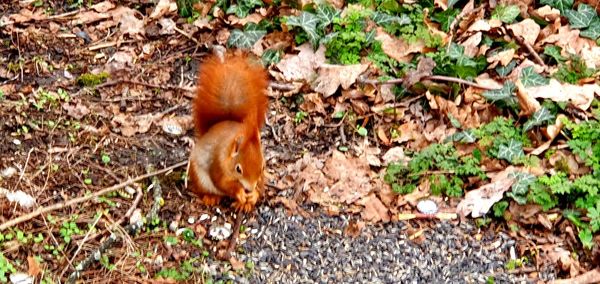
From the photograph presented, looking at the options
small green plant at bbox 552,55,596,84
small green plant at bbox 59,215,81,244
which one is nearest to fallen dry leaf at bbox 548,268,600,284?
small green plant at bbox 552,55,596,84

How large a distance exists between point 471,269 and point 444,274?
12 cm

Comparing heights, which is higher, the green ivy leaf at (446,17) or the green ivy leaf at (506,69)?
the green ivy leaf at (446,17)

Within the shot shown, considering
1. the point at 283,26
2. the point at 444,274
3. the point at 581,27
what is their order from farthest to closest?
the point at 283,26
the point at 581,27
the point at 444,274

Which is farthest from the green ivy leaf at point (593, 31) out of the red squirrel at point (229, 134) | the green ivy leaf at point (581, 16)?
the red squirrel at point (229, 134)

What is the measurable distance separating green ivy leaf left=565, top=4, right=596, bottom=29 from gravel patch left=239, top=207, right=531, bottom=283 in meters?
1.60

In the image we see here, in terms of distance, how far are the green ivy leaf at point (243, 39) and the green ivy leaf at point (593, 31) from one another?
1877 mm

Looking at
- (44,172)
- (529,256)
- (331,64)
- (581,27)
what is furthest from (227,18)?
(529,256)

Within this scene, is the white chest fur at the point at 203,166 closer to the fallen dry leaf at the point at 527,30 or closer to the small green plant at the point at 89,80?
the small green plant at the point at 89,80

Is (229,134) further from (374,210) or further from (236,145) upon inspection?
(374,210)

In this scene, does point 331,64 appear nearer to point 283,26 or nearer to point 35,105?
point 283,26

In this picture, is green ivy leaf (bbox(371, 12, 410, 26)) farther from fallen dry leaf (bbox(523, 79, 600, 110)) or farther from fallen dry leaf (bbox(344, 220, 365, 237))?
fallen dry leaf (bbox(344, 220, 365, 237))

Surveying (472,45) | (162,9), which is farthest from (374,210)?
(162,9)

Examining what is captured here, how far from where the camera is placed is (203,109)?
14.0 feet

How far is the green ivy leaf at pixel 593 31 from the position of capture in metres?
5.04
